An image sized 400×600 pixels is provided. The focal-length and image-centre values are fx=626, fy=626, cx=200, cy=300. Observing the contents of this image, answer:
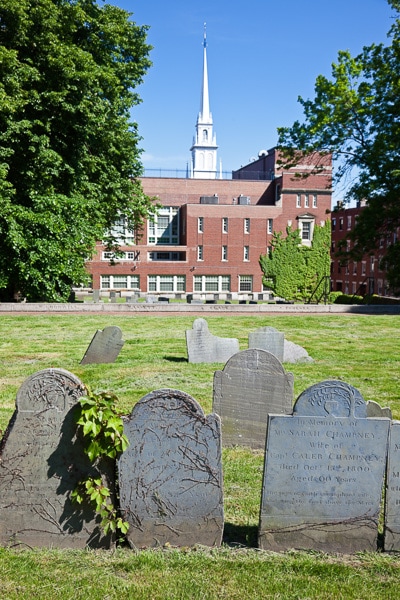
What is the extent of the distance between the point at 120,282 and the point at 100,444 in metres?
59.2

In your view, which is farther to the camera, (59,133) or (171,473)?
(59,133)

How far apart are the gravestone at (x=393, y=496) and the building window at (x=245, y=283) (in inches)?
2363

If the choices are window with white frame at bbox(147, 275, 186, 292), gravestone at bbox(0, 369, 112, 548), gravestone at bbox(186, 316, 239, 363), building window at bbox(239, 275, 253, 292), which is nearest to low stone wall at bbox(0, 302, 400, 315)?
gravestone at bbox(186, 316, 239, 363)

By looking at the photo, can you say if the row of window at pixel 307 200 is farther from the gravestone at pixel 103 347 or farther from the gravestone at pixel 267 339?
the gravestone at pixel 267 339

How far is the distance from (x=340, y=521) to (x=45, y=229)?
807 inches

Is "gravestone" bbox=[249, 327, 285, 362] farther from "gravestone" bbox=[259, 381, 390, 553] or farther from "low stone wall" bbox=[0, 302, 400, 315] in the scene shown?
"low stone wall" bbox=[0, 302, 400, 315]

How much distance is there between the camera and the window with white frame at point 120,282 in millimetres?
63281

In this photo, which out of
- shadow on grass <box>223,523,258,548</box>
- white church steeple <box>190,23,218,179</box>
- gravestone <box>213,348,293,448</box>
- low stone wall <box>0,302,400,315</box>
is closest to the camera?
shadow on grass <box>223,523,258,548</box>

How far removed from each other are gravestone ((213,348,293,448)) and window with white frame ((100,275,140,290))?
183 feet

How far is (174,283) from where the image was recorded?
64.8m

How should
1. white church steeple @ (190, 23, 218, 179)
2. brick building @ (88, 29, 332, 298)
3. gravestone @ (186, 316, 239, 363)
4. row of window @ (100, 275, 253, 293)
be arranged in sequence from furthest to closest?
white church steeple @ (190, 23, 218, 179), brick building @ (88, 29, 332, 298), row of window @ (100, 275, 253, 293), gravestone @ (186, 316, 239, 363)

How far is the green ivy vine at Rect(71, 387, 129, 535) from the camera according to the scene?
5.09 metres

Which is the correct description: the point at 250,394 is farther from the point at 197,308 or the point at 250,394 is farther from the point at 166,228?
the point at 166,228

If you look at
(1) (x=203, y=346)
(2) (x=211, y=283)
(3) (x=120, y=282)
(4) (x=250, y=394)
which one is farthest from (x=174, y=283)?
(4) (x=250, y=394)
